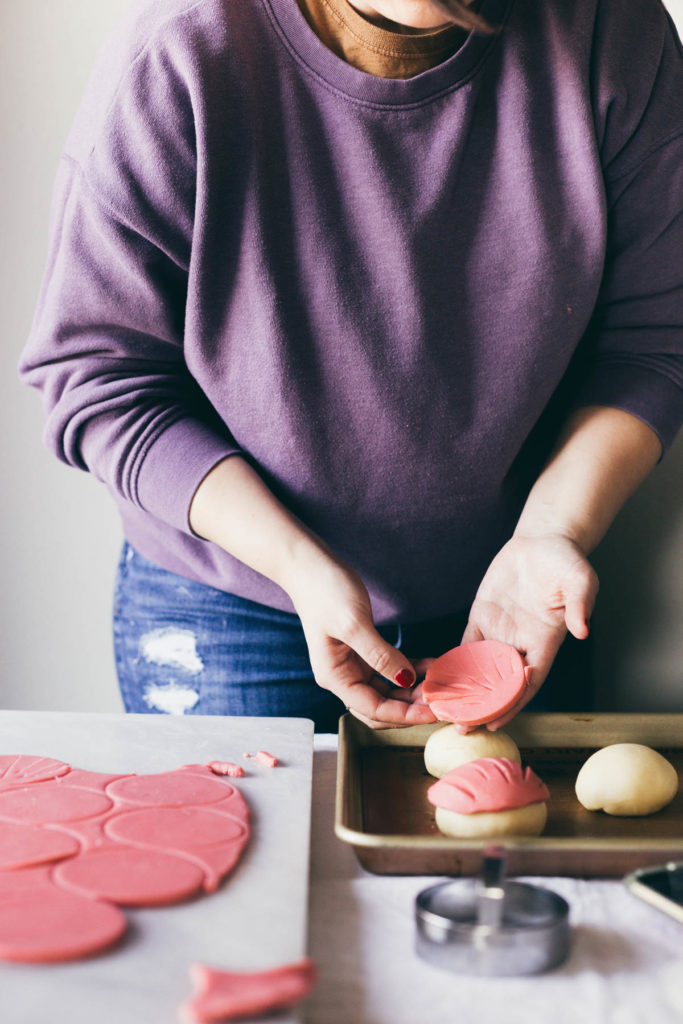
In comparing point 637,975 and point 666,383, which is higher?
point 666,383

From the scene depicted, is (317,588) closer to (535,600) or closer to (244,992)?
(535,600)

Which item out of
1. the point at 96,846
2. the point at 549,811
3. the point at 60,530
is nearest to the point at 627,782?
the point at 549,811

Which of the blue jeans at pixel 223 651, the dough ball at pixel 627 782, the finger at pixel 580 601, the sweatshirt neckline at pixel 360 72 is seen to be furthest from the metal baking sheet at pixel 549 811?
the sweatshirt neckline at pixel 360 72

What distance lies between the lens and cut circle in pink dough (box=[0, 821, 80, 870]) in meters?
0.65

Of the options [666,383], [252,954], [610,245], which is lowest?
[252,954]

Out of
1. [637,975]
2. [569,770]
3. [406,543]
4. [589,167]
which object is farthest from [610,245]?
[637,975]

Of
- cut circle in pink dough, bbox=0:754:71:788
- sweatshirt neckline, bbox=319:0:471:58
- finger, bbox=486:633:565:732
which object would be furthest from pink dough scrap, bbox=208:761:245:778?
sweatshirt neckline, bbox=319:0:471:58

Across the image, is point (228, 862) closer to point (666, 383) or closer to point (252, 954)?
point (252, 954)

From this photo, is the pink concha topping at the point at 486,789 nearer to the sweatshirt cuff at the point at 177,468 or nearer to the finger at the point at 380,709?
the finger at the point at 380,709

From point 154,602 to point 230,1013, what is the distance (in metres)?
0.69

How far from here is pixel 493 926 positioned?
1.84 ft

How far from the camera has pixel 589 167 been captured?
988 mm

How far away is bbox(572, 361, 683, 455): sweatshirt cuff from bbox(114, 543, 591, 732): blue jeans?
0.31 meters

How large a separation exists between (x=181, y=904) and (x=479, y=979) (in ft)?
0.64
